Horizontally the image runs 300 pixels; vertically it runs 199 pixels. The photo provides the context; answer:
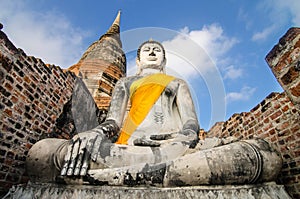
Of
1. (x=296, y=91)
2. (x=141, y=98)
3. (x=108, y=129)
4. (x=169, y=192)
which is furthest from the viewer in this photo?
(x=141, y=98)

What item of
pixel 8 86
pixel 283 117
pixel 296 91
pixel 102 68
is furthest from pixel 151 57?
pixel 102 68

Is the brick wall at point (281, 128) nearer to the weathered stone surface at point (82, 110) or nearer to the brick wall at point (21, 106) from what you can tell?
the brick wall at point (21, 106)

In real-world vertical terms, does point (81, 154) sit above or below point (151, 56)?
below

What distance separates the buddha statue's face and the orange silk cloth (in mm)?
306

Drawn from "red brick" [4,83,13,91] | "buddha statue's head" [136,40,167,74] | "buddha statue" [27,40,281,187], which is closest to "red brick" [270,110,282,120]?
"buddha statue" [27,40,281,187]

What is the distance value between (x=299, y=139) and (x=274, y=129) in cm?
43

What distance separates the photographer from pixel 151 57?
2.82m

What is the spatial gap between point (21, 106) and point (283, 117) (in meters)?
3.27

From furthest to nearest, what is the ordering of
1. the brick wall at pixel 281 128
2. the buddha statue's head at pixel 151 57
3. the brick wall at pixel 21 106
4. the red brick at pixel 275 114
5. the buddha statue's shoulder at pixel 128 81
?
the buddha statue's head at pixel 151 57
the buddha statue's shoulder at pixel 128 81
the red brick at pixel 275 114
the brick wall at pixel 281 128
the brick wall at pixel 21 106

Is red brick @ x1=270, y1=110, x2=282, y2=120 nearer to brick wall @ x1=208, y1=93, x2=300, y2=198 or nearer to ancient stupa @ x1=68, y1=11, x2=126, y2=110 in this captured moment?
brick wall @ x1=208, y1=93, x2=300, y2=198

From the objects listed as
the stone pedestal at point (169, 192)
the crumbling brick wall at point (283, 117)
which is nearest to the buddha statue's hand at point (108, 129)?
the stone pedestal at point (169, 192)

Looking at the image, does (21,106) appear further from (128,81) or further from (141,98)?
(141,98)

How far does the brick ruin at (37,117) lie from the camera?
80.0 inches

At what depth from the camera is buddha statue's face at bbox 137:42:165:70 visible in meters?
2.80
